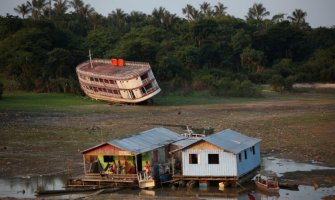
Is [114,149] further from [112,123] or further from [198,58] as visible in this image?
[198,58]

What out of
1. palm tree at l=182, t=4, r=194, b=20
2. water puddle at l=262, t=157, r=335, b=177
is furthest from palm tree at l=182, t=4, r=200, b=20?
water puddle at l=262, t=157, r=335, b=177

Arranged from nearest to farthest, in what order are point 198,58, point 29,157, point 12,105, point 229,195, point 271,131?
1. point 229,195
2. point 29,157
3. point 271,131
4. point 12,105
5. point 198,58

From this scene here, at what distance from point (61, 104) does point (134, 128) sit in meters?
18.1

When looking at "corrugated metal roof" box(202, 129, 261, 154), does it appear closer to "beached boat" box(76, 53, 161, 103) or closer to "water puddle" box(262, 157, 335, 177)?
"water puddle" box(262, 157, 335, 177)

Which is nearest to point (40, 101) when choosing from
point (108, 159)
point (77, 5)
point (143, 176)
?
point (108, 159)

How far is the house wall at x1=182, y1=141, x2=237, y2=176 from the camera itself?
3462cm

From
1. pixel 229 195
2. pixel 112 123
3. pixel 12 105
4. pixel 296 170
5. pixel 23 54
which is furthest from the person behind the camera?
pixel 23 54

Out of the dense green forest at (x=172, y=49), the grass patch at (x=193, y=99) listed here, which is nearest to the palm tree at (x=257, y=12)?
the dense green forest at (x=172, y=49)

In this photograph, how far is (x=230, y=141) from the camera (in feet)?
121

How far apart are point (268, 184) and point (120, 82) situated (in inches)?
1659

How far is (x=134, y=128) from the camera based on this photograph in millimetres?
56156

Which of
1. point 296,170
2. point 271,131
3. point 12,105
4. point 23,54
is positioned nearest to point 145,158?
point 296,170

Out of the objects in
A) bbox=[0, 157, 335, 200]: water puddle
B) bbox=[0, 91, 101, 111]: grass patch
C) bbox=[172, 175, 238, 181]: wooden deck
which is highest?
bbox=[0, 91, 101, 111]: grass patch

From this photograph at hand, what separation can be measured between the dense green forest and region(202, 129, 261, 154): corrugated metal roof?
4649 cm
